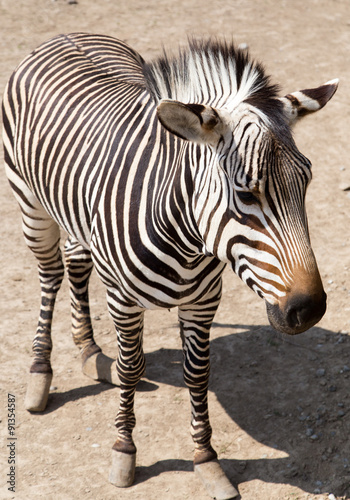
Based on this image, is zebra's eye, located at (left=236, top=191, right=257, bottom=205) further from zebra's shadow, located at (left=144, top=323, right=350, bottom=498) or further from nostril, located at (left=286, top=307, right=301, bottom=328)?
zebra's shadow, located at (left=144, top=323, right=350, bottom=498)

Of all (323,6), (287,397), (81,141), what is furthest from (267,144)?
(323,6)

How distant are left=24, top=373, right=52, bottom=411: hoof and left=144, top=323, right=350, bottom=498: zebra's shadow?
815mm

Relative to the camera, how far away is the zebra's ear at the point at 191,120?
2.67m

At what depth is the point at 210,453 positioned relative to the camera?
13.1 feet

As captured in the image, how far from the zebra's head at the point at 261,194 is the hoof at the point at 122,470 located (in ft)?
5.60

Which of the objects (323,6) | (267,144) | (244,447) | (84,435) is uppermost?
(267,144)

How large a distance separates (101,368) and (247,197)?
2.50 m

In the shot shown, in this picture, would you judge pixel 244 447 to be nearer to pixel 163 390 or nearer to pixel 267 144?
pixel 163 390

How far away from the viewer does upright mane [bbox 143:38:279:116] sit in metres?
3.02

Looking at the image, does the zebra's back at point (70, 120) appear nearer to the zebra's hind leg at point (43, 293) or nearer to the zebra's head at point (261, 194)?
the zebra's hind leg at point (43, 293)

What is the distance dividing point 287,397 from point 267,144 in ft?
8.17

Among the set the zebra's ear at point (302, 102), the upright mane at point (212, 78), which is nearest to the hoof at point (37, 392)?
the upright mane at point (212, 78)

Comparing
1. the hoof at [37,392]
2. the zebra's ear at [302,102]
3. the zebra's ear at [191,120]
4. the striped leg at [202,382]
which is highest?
the zebra's ear at [302,102]

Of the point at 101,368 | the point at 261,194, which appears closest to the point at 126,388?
the point at 101,368
